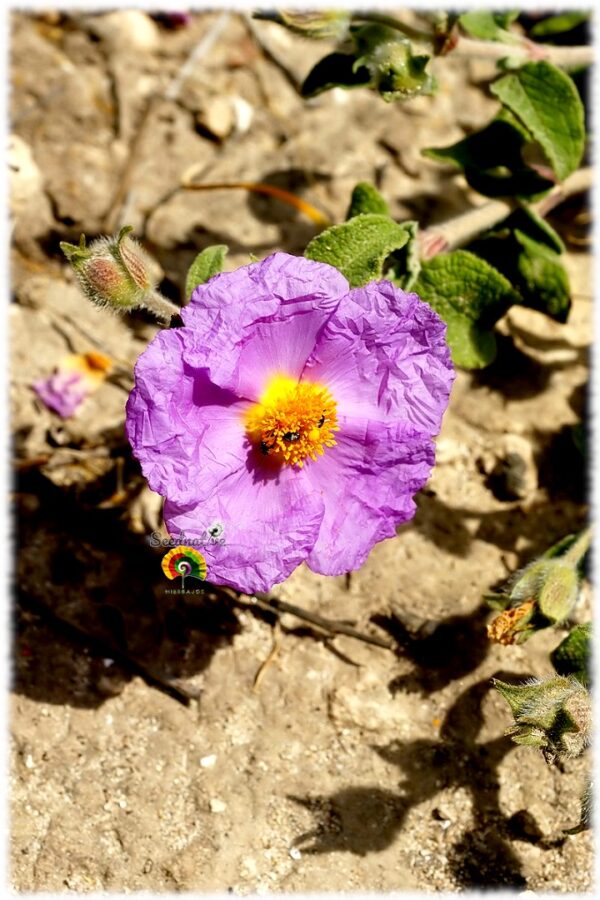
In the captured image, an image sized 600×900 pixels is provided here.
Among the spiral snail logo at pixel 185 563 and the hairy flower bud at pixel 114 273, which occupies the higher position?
the hairy flower bud at pixel 114 273

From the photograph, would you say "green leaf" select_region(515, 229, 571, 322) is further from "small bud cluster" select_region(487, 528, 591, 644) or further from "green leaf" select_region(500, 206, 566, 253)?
"small bud cluster" select_region(487, 528, 591, 644)

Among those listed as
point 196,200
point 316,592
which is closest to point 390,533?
point 316,592

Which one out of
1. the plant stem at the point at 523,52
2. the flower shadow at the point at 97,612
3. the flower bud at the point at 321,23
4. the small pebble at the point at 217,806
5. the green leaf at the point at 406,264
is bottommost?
the small pebble at the point at 217,806

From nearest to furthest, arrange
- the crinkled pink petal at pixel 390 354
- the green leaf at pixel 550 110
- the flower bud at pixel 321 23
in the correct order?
1. the crinkled pink petal at pixel 390 354
2. the flower bud at pixel 321 23
3. the green leaf at pixel 550 110

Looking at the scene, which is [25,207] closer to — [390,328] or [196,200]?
[196,200]

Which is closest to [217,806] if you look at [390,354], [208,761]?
[208,761]

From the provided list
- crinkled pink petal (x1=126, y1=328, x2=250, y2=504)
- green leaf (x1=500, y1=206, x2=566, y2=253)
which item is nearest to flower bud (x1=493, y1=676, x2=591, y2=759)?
crinkled pink petal (x1=126, y1=328, x2=250, y2=504)

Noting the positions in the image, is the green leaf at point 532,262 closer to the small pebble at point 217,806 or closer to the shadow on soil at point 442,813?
the shadow on soil at point 442,813

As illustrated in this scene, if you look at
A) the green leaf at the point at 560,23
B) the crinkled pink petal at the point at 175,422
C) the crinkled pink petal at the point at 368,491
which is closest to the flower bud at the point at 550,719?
the crinkled pink petal at the point at 368,491
